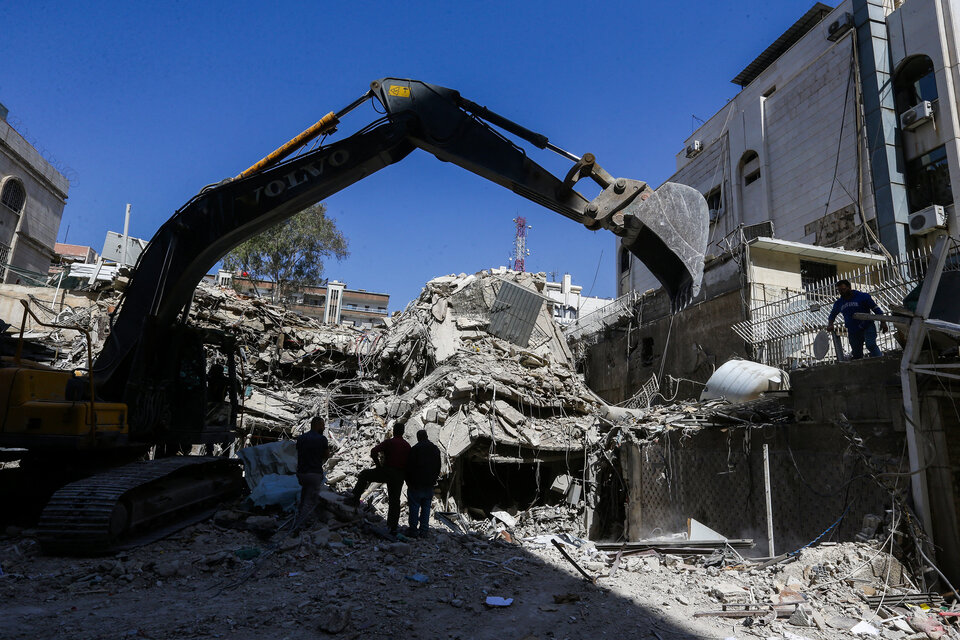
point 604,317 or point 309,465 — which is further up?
point 604,317

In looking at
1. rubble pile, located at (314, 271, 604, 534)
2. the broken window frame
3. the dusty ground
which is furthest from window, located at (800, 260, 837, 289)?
the dusty ground

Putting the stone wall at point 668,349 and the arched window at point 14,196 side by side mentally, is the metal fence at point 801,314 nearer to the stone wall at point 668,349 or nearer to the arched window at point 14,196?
the stone wall at point 668,349

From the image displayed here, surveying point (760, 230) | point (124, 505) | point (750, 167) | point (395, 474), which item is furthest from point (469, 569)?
point (750, 167)

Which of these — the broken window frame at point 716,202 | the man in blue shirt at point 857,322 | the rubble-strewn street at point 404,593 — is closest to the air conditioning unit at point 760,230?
the broken window frame at point 716,202

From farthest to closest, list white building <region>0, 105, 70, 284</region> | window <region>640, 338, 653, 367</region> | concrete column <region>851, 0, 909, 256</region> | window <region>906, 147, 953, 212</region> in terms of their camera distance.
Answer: white building <region>0, 105, 70, 284</region>
window <region>640, 338, 653, 367</region>
concrete column <region>851, 0, 909, 256</region>
window <region>906, 147, 953, 212</region>

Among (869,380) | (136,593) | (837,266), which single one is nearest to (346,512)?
(136,593)

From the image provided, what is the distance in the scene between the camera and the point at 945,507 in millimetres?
5641

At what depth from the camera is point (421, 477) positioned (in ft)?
23.5

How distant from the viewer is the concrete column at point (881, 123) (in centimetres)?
1662

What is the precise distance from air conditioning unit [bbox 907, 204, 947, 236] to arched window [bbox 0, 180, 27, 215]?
34.0m

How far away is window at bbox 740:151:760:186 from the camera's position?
22703mm

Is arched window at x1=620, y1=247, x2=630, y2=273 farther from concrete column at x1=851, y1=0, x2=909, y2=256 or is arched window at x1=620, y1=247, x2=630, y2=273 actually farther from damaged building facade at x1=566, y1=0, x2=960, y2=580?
concrete column at x1=851, y1=0, x2=909, y2=256

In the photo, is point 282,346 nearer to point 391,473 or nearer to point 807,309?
point 391,473

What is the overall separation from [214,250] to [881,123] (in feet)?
63.2
